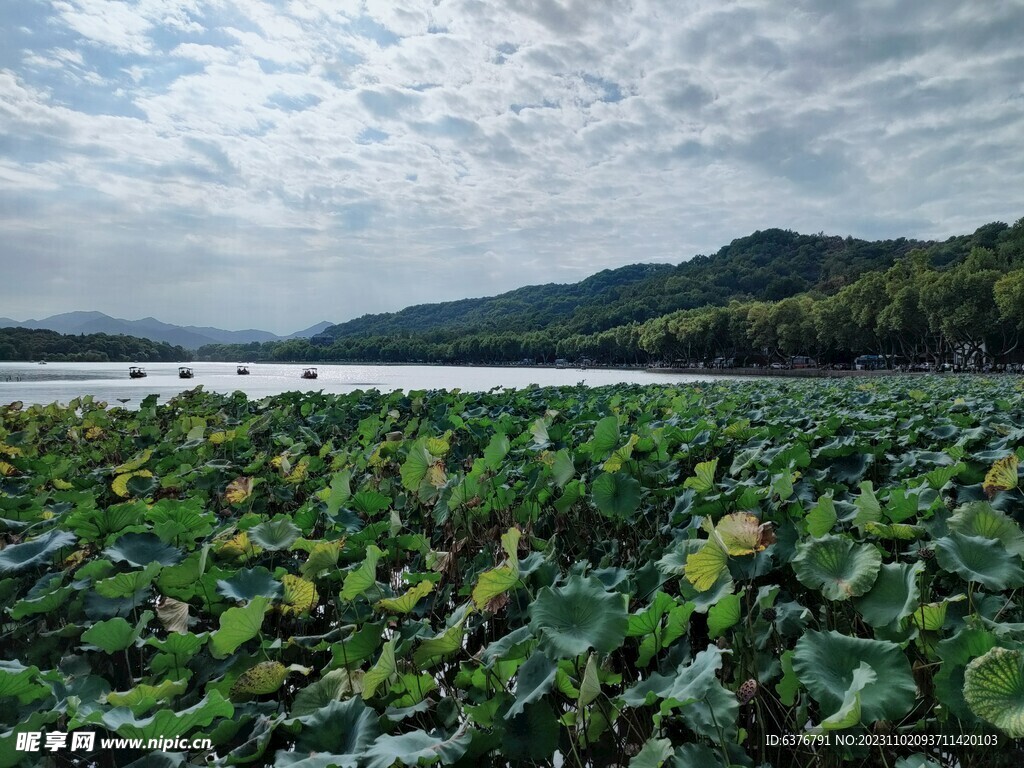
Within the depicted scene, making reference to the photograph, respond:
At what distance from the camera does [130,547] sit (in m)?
2.39

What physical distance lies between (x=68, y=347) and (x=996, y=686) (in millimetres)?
118044

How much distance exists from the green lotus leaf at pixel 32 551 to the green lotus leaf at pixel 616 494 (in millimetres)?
2197

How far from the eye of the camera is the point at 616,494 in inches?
108

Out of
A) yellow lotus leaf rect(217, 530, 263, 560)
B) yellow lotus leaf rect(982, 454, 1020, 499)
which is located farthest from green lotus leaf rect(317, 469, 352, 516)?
yellow lotus leaf rect(982, 454, 1020, 499)

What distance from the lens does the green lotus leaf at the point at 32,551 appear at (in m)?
2.27

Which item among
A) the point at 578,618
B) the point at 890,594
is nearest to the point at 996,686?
the point at 890,594

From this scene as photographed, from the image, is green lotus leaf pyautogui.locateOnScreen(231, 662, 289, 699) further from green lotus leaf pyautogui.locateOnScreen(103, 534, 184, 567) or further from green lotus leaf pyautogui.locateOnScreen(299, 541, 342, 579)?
green lotus leaf pyautogui.locateOnScreen(103, 534, 184, 567)

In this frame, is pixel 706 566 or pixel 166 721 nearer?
pixel 166 721

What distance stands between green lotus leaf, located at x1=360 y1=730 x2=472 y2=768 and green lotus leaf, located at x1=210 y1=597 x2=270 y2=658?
24.1 inches

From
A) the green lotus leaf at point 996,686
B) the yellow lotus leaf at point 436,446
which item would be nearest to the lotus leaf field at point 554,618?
the green lotus leaf at point 996,686

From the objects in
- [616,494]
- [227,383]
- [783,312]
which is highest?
[783,312]

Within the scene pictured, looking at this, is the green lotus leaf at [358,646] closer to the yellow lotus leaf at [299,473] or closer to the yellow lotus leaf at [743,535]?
the yellow lotus leaf at [743,535]

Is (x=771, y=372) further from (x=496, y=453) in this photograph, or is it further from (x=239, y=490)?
(x=239, y=490)

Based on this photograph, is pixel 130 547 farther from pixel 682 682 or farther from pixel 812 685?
pixel 812 685
